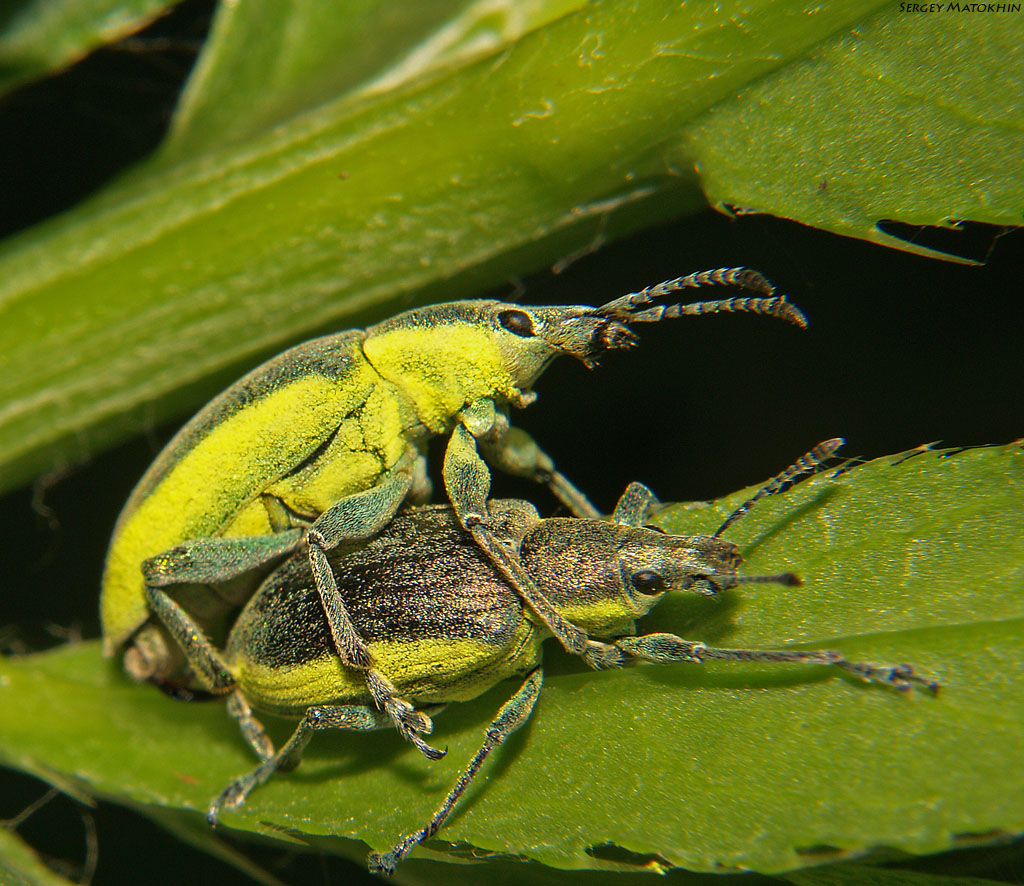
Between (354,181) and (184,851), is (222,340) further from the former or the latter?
(184,851)

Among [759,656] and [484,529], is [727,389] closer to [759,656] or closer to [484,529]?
[484,529]

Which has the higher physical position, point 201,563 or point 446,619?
point 201,563

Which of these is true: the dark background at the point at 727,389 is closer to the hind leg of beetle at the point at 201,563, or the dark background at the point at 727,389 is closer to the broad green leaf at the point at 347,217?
the broad green leaf at the point at 347,217

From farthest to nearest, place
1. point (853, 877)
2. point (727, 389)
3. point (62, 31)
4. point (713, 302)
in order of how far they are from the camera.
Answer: point (727, 389) → point (62, 31) → point (713, 302) → point (853, 877)

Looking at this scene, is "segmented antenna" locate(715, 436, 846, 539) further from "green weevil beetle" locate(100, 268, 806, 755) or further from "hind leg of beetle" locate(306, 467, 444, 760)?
"hind leg of beetle" locate(306, 467, 444, 760)

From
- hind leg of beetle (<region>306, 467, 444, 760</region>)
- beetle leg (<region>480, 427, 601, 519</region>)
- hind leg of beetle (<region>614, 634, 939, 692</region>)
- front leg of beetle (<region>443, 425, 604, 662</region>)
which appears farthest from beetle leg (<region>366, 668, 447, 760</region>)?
beetle leg (<region>480, 427, 601, 519</region>)

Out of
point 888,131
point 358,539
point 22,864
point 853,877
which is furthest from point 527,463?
point 22,864

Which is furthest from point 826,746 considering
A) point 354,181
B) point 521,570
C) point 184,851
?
point 184,851

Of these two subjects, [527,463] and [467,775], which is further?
[527,463]
